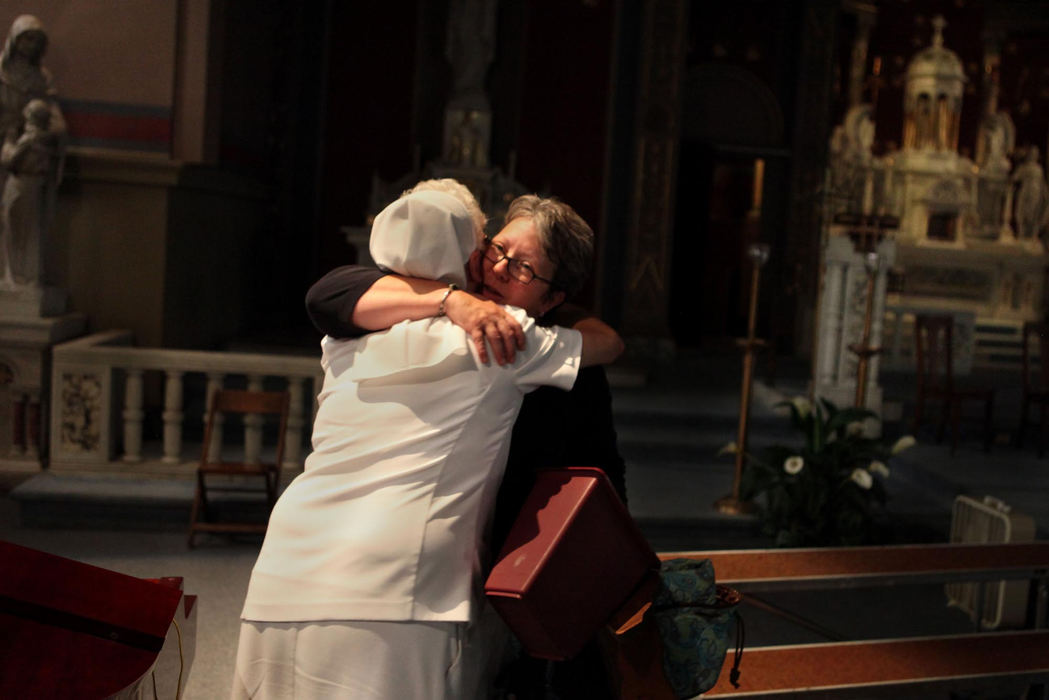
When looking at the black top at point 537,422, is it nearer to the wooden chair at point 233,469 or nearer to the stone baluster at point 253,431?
the wooden chair at point 233,469

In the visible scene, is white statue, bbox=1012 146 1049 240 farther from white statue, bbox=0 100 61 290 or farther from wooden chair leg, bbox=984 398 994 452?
white statue, bbox=0 100 61 290

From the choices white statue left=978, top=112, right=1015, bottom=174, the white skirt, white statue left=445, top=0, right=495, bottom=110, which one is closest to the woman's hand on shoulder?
the white skirt

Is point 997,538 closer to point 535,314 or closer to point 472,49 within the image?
point 535,314

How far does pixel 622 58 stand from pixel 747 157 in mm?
2376

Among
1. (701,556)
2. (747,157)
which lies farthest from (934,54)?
(701,556)

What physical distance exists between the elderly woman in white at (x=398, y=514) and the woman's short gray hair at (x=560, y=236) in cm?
15

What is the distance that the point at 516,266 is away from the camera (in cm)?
213

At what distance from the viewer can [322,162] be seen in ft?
37.0

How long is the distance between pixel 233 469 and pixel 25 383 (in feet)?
4.91

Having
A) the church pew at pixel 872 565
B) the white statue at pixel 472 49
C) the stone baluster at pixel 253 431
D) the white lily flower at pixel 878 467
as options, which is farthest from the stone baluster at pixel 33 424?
the white statue at pixel 472 49

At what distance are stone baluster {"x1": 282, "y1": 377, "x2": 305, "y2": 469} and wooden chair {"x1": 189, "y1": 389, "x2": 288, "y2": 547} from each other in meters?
0.20

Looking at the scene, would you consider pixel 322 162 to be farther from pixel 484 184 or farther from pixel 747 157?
pixel 747 157

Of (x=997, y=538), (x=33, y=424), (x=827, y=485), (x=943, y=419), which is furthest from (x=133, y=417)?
(x=943, y=419)

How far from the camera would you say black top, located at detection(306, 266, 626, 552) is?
2096 mm
